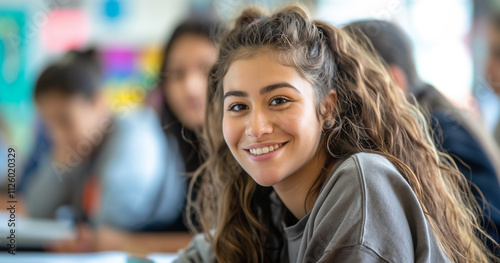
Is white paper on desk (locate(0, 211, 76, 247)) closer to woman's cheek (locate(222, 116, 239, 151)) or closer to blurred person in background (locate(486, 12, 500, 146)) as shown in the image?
woman's cheek (locate(222, 116, 239, 151))

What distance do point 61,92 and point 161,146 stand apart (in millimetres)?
466

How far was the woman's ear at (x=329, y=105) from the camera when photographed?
882 millimetres

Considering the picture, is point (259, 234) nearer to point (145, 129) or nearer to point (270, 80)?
point (270, 80)

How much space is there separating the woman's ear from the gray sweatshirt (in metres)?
0.11

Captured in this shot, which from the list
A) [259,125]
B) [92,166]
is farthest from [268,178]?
[92,166]

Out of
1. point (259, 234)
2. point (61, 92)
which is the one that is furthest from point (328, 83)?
point (61, 92)

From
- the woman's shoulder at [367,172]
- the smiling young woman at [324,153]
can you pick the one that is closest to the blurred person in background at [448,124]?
the smiling young woman at [324,153]

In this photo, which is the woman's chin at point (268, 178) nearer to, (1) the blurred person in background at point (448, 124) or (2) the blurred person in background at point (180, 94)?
(1) the blurred person in background at point (448, 124)

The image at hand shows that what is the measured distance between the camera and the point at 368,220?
69cm

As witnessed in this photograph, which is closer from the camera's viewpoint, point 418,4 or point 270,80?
point 270,80

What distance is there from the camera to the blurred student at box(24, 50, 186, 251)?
1.89m

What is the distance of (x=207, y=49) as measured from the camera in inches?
71.4

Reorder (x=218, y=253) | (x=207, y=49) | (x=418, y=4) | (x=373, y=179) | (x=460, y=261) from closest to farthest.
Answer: (x=373, y=179), (x=460, y=261), (x=218, y=253), (x=207, y=49), (x=418, y=4)

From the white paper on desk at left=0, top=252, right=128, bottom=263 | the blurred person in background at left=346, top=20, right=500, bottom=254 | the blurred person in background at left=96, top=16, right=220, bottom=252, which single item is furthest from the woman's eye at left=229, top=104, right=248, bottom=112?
the blurred person in background at left=96, top=16, right=220, bottom=252
